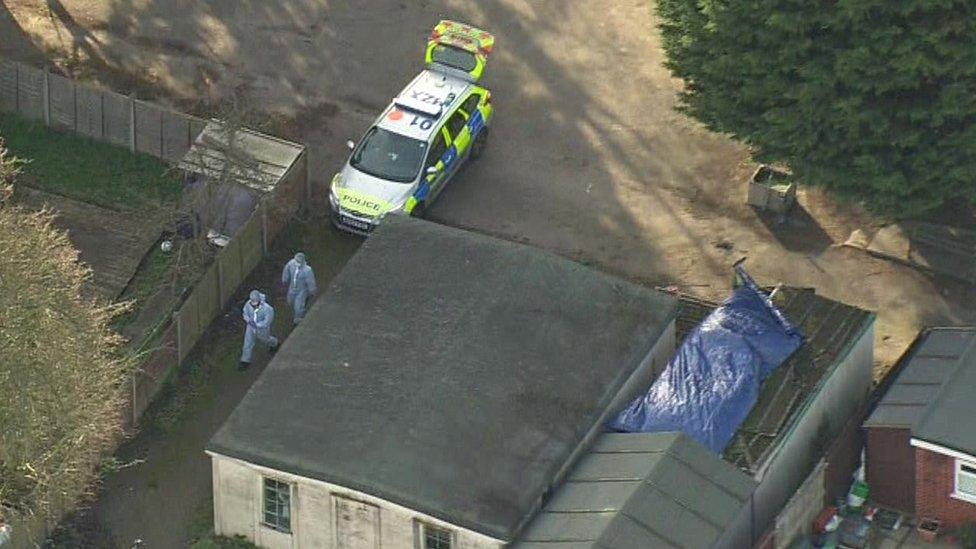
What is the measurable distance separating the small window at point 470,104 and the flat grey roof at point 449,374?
5073 mm

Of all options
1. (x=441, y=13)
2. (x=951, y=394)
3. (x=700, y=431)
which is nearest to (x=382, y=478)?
(x=700, y=431)

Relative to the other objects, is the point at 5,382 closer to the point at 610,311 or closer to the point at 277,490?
the point at 277,490

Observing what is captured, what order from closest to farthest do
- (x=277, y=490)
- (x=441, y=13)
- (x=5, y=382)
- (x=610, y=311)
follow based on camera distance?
1. (x=5, y=382)
2. (x=277, y=490)
3. (x=610, y=311)
4. (x=441, y=13)

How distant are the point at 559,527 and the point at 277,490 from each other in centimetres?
492

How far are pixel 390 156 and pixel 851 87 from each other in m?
9.74

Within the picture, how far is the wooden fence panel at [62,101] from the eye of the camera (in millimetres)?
46469

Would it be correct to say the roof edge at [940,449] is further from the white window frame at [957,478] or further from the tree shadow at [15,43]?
the tree shadow at [15,43]

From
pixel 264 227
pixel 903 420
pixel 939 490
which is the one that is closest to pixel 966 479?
pixel 939 490

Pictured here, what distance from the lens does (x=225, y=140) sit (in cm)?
4369

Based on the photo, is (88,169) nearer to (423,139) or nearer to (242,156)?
(242,156)

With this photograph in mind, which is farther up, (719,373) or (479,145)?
(719,373)

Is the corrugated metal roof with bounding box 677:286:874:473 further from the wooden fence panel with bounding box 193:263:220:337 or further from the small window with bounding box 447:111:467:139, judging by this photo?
the wooden fence panel with bounding box 193:263:220:337

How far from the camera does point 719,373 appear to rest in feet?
124

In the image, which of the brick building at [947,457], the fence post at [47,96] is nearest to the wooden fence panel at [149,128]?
the fence post at [47,96]
